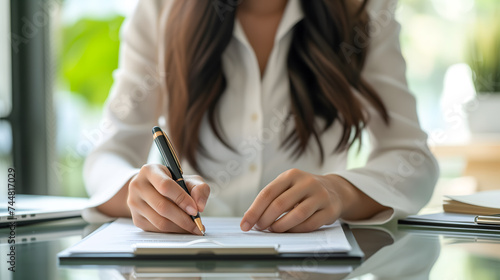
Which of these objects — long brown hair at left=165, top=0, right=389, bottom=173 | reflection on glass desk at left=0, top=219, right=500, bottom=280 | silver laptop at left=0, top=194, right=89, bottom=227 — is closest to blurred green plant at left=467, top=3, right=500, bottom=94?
long brown hair at left=165, top=0, right=389, bottom=173

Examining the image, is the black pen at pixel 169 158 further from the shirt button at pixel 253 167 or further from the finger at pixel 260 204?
the shirt button at pixel 253 167

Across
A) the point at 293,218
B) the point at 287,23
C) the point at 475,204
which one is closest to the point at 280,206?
the point at 293,218

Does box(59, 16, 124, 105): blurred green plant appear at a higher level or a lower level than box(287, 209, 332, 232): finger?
higher

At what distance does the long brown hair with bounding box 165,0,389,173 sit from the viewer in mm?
1157

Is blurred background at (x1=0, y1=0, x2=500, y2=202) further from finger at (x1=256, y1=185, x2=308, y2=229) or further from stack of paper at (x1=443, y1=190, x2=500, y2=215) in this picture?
finger at (x1=256, y1=185, x2=308, y2=229)

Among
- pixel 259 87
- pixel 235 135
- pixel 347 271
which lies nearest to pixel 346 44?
pixel 259 87

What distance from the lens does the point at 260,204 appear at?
0.70 meters

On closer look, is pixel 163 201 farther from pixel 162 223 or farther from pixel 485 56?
pixel 485 56

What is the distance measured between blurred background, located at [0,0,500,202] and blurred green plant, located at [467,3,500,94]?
121 millimetres

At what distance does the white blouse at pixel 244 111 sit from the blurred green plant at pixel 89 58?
5.71 feet

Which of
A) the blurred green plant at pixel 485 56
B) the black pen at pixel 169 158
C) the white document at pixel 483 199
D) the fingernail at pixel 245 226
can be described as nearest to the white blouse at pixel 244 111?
the white document at pixel 483 199

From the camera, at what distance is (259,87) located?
46.9 inches

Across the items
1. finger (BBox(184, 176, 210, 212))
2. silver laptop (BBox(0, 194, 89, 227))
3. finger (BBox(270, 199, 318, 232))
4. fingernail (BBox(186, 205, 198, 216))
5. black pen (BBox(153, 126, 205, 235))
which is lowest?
silver laptop (BBox(0, 194, 89, 227))

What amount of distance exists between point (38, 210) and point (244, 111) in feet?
1.64
